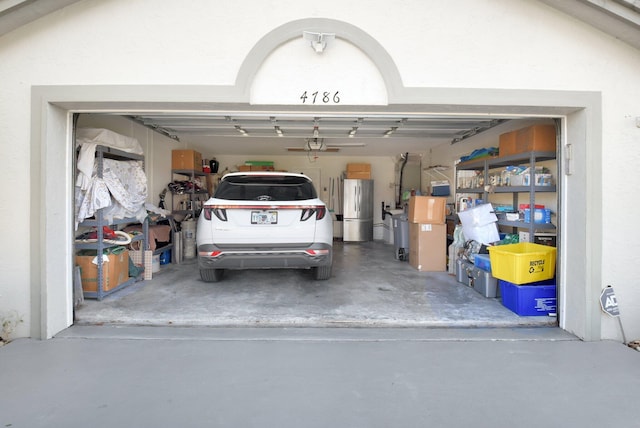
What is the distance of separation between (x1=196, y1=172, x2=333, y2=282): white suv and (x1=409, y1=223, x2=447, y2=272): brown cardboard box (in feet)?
7.76

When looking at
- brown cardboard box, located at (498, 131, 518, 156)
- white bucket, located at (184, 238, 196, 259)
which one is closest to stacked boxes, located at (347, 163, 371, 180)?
white bucket, located at (184, 238, 196, 259)

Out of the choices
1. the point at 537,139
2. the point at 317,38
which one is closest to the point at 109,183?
the point at 317,38

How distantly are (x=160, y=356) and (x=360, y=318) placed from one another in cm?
191

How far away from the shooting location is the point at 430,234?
5.81 m

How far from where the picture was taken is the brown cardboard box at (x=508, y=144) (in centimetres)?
439

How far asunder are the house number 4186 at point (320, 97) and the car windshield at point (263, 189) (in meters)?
1.48

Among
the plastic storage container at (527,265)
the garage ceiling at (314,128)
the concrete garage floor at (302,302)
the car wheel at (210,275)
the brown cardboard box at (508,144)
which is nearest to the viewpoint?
the concrete garage floor at (302,302)

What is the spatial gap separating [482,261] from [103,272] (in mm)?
4993

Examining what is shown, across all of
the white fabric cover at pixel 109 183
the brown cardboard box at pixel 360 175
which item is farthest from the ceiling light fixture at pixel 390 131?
the white fabric cover at pixel 109 183

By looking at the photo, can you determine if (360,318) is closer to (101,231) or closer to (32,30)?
(101,231)

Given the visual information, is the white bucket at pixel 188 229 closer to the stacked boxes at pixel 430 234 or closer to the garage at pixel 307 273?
the garage at pixel 307 273

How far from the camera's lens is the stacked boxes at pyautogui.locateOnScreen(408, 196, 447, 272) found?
5.79 m

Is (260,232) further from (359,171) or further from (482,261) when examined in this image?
(359,171)

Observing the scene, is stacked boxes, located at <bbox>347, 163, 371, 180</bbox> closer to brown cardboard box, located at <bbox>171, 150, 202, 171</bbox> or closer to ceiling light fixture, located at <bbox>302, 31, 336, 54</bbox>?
brown cardboard box, located at <bbox>171, 150, 202, 171</bbox>
